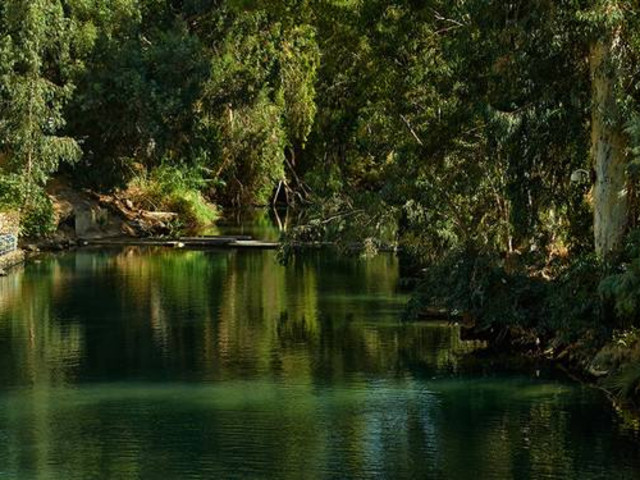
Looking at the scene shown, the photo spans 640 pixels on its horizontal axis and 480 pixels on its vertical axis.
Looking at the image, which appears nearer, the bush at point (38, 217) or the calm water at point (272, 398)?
the calm water at point (272, 398)

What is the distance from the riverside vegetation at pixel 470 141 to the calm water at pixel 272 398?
1.69 metres

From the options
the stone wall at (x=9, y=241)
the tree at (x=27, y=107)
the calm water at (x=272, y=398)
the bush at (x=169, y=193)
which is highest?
the tree at (x=27, y=107)

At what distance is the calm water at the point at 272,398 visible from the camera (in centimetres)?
2077

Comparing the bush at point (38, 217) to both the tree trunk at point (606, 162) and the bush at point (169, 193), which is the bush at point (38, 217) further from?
the tree trunk at point (606, 162)

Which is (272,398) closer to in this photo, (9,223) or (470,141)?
(470,141)

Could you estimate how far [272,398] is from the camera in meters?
25.6

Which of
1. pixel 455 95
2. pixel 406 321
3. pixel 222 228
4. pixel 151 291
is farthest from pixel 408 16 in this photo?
pixel 222 228

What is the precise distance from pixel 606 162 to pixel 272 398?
8436mm

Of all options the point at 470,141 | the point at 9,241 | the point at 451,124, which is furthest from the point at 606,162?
the point at 9,241

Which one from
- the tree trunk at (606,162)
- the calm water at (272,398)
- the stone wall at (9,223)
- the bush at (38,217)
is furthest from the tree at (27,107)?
the tree trunk at (606,162)

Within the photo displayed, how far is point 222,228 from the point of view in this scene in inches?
2734

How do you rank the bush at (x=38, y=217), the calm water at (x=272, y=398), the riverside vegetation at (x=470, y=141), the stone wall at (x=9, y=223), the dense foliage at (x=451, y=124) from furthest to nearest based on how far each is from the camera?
the bush at (x=38, y=217) < the stone wall at (x=9, y=223) < the dense foliage at (x=451, y=124) < the riverside vegetation at (x=470, y=141) < the calm water at (x=272, y=398)

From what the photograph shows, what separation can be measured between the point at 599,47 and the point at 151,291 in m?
20.7

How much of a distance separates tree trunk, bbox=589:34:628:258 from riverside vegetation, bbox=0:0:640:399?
4 cm
